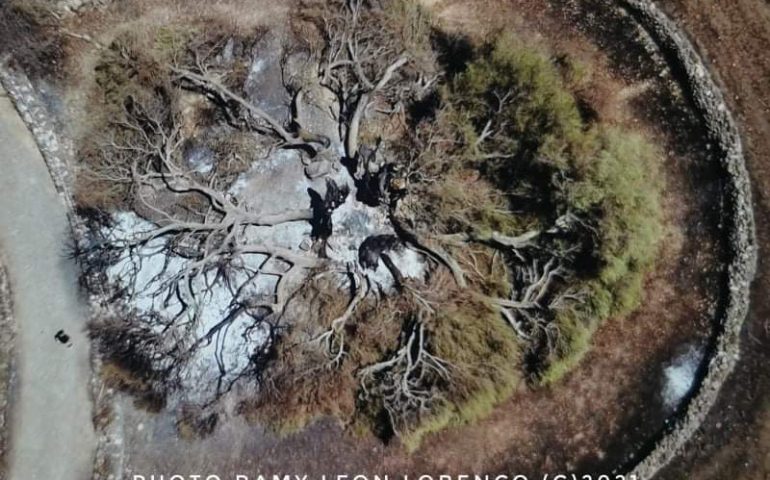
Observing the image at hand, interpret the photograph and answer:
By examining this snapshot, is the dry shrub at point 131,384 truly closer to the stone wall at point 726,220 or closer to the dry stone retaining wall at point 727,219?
the dry stone retaining wall at point 727,219

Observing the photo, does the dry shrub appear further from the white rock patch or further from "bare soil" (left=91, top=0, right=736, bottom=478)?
the white rock patch

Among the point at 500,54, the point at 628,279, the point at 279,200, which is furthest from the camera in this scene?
the point at 279,200

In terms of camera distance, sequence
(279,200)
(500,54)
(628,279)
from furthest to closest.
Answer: (279,200), (500,54), (628,279)

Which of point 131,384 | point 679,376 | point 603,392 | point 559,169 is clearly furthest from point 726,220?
point 131,384

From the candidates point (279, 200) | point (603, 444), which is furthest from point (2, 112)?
point (603, 444)

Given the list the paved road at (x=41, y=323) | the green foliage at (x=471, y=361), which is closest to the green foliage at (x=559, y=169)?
the green foliage at (x=471, y=361)

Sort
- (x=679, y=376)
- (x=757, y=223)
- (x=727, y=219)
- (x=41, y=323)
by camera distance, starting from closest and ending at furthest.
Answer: (x=679, y=376) → (x=757, y=223) → (x=727, y=219) → (x=41, y=323)

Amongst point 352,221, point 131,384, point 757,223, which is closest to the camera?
point 757,223

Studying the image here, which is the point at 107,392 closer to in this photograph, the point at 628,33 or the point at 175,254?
the point at 175,254

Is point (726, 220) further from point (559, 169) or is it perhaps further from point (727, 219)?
point (559, 169)
